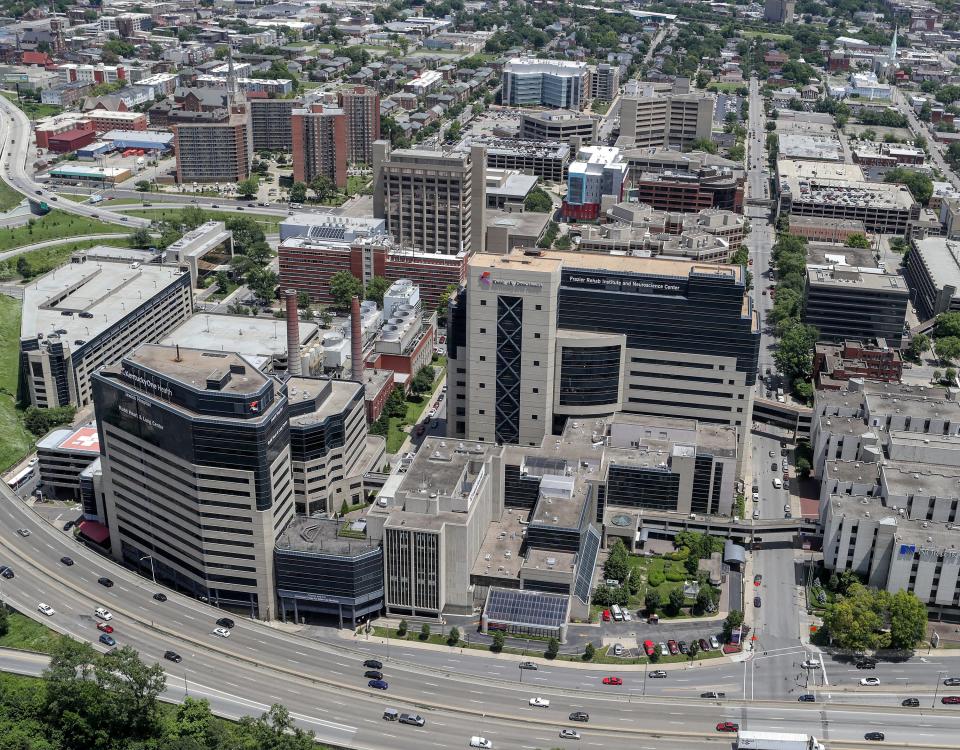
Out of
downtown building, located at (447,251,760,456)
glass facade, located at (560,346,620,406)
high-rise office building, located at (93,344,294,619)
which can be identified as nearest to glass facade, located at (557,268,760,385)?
downtown building, located at (447,251,760,456)

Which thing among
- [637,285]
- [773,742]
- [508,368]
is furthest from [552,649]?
[637,285]

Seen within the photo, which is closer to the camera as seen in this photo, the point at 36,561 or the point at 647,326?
the point at 36,561

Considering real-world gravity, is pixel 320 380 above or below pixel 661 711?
above

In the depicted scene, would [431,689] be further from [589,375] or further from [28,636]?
[589,375]

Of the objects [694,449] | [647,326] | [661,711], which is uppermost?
[647,326]

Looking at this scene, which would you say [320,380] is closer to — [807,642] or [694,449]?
[694,449]

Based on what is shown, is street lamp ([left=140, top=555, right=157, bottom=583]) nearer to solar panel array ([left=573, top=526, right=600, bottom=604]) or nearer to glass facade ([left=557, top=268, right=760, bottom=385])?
solar panel array ([left=573, top=526, right=600, bottom=604])

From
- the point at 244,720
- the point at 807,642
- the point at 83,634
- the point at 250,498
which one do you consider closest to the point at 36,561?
the point at 83,634
